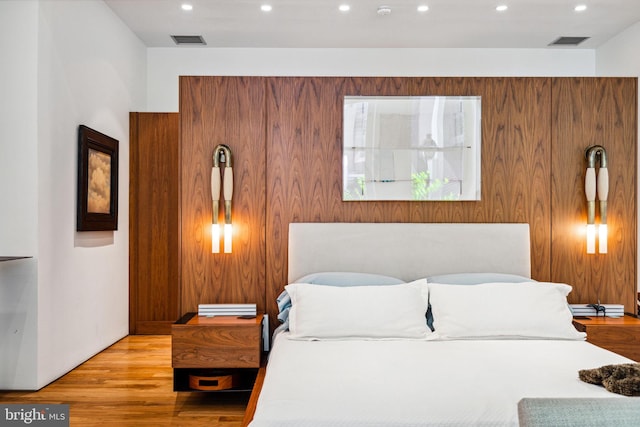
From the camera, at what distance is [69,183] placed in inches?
153

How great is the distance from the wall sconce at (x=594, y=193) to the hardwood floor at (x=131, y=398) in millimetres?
2483

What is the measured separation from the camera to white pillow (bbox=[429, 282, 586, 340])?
298 centimetres

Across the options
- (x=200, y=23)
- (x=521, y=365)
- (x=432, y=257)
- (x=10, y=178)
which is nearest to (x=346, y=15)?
(x=200, y=23)

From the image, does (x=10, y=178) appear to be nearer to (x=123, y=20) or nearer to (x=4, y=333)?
(x=4, y=333)

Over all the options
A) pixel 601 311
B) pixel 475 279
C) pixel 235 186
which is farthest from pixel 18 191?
pixel 601 311

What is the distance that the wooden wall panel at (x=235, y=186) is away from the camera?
3605mm

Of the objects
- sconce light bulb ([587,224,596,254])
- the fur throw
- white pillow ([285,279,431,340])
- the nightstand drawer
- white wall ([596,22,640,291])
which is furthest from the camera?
white wall ([596,22,640,291])

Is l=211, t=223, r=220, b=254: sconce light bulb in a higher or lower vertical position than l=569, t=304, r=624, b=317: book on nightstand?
higher

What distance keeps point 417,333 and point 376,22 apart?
3.11 m

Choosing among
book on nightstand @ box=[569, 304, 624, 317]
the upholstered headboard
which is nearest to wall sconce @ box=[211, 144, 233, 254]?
the upholstered headboard

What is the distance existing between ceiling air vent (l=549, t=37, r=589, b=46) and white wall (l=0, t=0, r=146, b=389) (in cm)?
Answer: 421

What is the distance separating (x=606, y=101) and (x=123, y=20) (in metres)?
4.05

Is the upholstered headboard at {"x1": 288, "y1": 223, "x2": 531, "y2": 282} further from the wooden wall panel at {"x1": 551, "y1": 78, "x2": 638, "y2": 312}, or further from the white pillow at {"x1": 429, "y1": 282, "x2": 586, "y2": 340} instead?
the white pillow at {"x1": 429, "y1": 282, "x2": 586, "y2": 340}

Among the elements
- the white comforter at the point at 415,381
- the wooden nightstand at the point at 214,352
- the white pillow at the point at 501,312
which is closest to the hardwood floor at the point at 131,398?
the wooden nightstand at the point at 214,352
